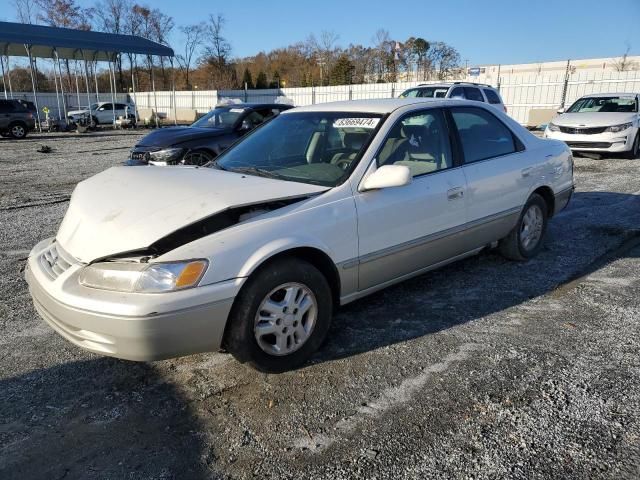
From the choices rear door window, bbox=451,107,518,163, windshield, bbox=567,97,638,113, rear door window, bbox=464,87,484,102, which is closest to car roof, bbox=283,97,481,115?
rear door window, bbox=451,107,518,163

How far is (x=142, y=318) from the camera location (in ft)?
8.21

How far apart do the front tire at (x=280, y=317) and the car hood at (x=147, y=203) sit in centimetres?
46

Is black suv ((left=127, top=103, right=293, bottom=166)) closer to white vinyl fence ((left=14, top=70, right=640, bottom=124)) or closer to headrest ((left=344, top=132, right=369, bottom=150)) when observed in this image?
headrest ((left=344, top=132, right=369, bottom=150))

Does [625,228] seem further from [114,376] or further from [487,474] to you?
[114,376]

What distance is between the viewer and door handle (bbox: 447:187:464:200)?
3938 mm

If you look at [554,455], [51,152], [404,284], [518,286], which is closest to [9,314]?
[404,284]

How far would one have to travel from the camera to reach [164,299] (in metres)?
2.54

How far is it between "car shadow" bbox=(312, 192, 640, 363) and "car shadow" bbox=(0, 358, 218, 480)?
102 cm

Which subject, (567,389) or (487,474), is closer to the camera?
(487,474)

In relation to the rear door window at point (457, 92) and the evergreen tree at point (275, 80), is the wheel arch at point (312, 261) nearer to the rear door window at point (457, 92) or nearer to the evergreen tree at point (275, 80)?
the rear door window at point (457, 92)

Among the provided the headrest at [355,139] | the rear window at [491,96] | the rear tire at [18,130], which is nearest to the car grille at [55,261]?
the headrest at [355,139]

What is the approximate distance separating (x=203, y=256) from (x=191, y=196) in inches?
21.9

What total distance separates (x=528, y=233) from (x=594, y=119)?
8738 mm

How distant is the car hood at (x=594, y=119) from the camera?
38.8ft
